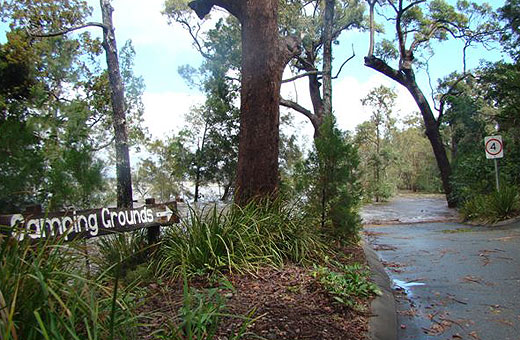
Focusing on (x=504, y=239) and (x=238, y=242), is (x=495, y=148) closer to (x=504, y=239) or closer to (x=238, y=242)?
(x=504, y=239)

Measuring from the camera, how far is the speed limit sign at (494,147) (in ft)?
37.7

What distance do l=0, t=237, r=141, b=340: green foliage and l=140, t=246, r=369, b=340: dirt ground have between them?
0.30m

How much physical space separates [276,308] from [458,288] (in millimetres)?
2707

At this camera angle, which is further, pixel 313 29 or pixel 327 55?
pixel 313 29

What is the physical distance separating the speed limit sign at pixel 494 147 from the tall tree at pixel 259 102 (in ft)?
29.1

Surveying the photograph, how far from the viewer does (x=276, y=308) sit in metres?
3.01

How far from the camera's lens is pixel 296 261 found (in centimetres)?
451

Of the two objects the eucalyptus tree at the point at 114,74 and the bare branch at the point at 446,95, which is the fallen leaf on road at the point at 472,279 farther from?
the bare branch at the point at 446,95

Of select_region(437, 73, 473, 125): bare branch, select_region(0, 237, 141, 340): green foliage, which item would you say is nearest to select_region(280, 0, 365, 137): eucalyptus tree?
select_region(437, 73, 473, 125): bare branch

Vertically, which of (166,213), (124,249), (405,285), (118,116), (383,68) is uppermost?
(383,68)

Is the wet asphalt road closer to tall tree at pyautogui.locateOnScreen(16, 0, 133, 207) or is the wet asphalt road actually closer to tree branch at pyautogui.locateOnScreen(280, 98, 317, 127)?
tall tree at pyautogui.locateOnScreen(16, 0, 133, 207)

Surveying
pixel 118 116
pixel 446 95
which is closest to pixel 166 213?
pixel 118 116

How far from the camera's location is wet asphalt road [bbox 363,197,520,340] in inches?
134

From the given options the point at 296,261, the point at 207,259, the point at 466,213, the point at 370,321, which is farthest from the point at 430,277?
the point at 466,213
